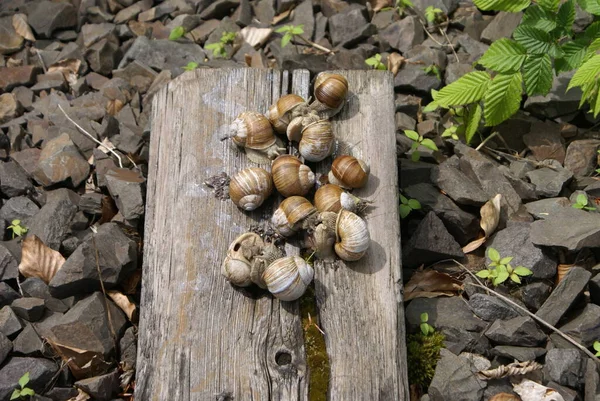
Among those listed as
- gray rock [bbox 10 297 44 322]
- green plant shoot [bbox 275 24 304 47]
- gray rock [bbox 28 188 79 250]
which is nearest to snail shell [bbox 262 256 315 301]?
gray rock [bbox 10 297 44 322]

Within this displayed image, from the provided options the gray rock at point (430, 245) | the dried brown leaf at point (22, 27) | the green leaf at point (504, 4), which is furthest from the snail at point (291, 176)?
the dried brown leaf at point (22, 27)

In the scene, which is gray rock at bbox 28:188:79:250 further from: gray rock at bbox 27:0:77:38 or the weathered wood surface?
gray rock at bbox 27:0:77:38

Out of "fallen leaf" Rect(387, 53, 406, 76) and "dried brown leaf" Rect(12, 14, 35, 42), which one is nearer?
"fallen leaf" Rect(387, 53, 406, 76)

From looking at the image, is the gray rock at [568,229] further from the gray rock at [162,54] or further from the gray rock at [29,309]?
the gray rock at [162,54]

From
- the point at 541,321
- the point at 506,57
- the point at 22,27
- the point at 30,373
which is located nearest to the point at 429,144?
the point at 506,57

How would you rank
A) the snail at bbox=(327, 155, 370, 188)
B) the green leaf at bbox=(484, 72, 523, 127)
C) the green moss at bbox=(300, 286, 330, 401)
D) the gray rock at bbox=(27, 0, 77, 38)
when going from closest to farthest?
the green moss at bbox=(300, 286, 330, 401)
the snail at bbox=(327, 155, 370, 188)
the green leaf at bbox=(484, 72, 523, 127)
the gray rock at bbox=(27, 0, 77, 38)

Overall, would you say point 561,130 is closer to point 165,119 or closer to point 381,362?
point 381,362
